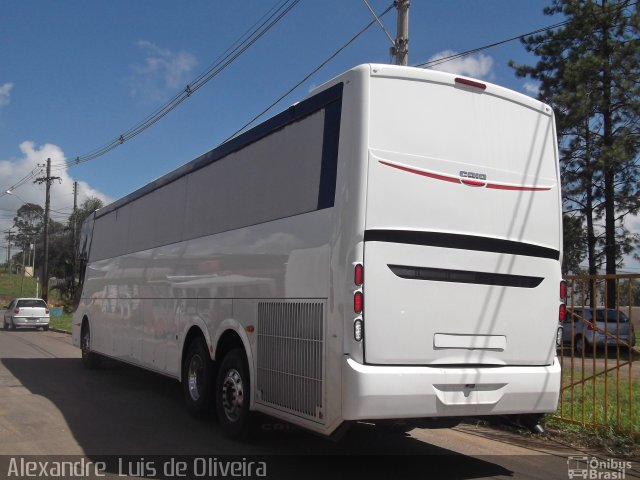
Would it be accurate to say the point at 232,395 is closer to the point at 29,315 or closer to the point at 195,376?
the point at 195,376

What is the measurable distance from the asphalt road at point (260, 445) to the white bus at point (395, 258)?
1.85ft

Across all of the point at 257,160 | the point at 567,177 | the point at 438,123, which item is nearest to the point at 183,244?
the point at 257,160

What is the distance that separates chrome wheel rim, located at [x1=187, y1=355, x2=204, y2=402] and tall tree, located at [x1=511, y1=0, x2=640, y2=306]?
1866 centimetres

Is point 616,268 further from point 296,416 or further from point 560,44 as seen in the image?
point 296,416

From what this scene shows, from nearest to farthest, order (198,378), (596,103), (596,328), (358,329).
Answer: (358,329)
(596,328)
(198,378)
(596,103)

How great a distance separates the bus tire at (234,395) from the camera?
21.8ft

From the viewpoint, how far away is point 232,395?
23.0 ft

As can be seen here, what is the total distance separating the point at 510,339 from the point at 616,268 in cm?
2188

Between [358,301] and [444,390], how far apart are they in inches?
42.9

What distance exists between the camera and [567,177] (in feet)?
81.6

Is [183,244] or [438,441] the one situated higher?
[183,244]

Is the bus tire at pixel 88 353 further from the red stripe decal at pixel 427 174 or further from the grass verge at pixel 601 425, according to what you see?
the red stripe decal at pixel 427 174

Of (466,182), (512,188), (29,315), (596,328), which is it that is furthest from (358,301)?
(29,315)

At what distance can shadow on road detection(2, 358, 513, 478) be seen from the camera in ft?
20.0
